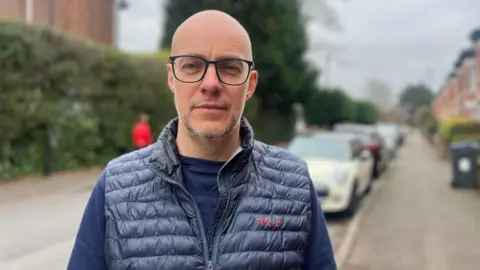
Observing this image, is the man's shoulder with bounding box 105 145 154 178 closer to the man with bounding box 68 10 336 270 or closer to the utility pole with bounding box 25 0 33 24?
the man with bounding box 68 10 336 270

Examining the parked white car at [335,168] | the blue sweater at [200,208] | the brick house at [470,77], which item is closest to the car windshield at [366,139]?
the parked white car at [335,168]

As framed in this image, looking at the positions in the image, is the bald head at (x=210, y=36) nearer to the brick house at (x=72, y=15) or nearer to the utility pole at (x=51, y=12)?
the brick house at (x=72, y=15)

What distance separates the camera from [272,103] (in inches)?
1212

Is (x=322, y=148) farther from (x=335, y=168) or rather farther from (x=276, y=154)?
(x=276, y=154)

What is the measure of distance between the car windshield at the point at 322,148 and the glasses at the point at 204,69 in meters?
9.72

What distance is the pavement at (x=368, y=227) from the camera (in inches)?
290

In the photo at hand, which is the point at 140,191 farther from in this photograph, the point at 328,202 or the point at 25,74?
the point at 25,74

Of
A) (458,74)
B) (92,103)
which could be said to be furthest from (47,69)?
(458,74)

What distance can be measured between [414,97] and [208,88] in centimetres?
12177

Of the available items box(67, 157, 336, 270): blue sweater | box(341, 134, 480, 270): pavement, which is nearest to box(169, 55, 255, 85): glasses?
box(67, 157, 336, 270): blue sweater

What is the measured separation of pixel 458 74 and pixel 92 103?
37.2m

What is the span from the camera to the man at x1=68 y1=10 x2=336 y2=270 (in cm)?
186

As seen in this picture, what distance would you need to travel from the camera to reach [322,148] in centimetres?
1216

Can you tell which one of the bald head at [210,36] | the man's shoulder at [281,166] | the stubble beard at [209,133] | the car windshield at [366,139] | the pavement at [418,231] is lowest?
the pavement at [418,231]
